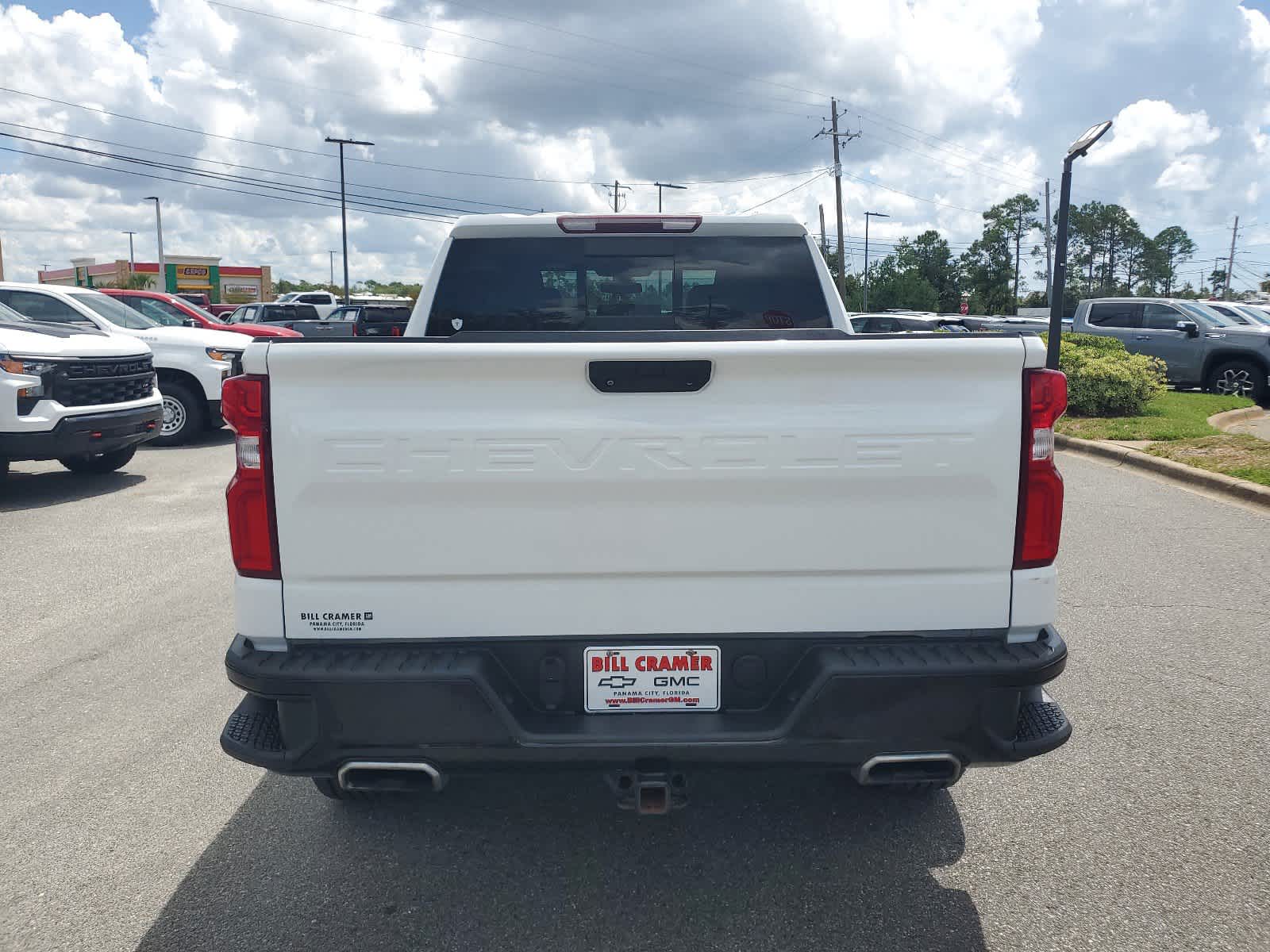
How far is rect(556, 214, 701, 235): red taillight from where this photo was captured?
4082mm

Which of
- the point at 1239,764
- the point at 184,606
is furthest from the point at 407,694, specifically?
the point at 184,606

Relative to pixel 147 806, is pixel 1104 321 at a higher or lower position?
higher

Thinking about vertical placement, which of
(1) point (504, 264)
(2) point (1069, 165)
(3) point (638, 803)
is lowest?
(3) point (638, 803)

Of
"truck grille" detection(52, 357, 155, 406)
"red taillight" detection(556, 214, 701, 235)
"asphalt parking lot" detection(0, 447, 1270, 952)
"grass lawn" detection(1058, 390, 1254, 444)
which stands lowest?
"asphalt parking lot" detection(0, 447, 1270, 952)

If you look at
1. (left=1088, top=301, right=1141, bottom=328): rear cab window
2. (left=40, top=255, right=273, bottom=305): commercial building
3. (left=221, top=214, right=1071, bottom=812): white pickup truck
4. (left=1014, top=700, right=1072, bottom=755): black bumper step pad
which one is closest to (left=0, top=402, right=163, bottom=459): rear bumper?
(left=221, top=214, right=1071, bottom=812): white pickup truck

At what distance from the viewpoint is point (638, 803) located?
2.68 metres

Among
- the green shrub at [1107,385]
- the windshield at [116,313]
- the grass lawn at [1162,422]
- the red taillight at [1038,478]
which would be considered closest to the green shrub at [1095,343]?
the green shrub at [1107,385]

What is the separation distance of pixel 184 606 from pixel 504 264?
3305mm

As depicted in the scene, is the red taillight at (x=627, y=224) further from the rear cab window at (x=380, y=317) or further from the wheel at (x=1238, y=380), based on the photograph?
the wheel at (x=1238, y=380)

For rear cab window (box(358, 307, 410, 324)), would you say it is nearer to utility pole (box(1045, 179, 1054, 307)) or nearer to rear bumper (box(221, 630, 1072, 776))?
rear bumper (box(221, 630, 1072, 776))

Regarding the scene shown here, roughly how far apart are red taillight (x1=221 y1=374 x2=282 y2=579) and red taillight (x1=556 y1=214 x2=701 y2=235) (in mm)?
1880

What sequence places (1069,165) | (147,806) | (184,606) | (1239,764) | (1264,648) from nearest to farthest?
(147,806) → (1239,764) → (1264,648) → (184,606) → (1069,165)

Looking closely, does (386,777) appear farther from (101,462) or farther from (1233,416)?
(1233,416)

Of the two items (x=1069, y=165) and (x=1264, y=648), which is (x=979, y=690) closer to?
(x=1264, y=648)
